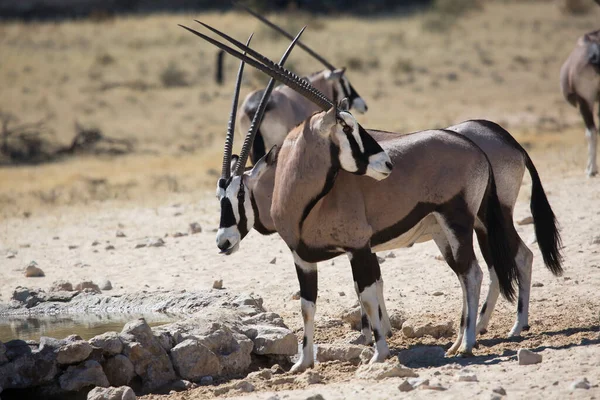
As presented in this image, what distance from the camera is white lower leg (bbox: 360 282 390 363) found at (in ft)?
20.8

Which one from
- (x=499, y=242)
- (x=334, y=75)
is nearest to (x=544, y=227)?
(x=499, y=242)

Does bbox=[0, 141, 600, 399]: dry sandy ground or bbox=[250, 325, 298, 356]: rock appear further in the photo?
bbox=[250, 325, 298, 356]: rock

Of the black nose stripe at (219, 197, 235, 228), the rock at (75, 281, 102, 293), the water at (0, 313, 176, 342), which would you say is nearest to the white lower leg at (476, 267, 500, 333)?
the black nose stripe at (219, 197, 235, 228)

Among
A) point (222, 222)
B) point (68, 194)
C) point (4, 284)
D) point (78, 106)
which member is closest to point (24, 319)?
point (4, 284)

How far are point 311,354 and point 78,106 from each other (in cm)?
1944

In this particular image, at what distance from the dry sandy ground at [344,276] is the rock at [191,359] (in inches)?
10.1

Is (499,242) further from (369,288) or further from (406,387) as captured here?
(406,387)

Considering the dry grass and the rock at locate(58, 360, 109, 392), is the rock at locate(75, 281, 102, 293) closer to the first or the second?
the rock at locate(58, 360, 109, 392)

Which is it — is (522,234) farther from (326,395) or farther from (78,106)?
(78,106)

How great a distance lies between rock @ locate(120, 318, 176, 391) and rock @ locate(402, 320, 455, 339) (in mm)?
1721

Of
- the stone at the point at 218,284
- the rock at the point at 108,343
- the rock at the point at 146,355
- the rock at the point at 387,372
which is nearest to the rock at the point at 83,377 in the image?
the rock at the point at 108,343

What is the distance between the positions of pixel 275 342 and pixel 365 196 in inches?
46.3

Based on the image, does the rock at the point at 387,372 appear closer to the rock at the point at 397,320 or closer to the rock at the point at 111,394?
the rock at the point at 111,394

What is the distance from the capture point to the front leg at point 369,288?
20.7 feet
